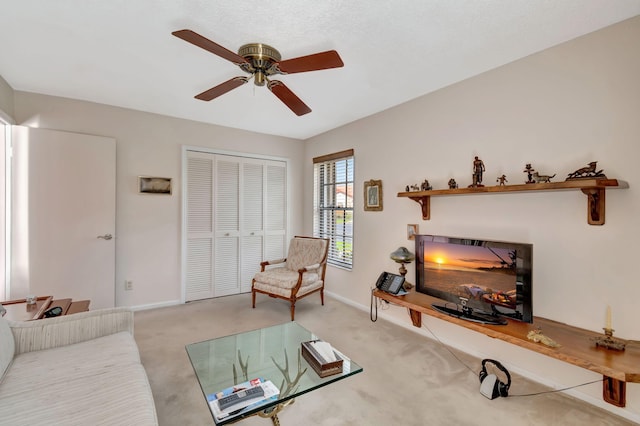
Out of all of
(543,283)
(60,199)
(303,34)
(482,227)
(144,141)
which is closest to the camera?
(303,34)

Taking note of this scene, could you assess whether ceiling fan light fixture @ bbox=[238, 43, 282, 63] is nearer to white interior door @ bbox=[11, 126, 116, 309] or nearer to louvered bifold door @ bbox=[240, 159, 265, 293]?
white interior door @ bbox=[11, 126, 116, 309]

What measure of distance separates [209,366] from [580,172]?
2.65 m

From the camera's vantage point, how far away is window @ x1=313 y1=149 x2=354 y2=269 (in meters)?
4.06

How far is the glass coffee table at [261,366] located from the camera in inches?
58.1

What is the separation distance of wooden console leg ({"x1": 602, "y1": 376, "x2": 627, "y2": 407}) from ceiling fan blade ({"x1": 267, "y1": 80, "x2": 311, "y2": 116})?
8.81ft

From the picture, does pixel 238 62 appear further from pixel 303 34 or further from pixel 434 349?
pixel 434 349

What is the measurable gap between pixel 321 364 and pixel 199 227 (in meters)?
3.00

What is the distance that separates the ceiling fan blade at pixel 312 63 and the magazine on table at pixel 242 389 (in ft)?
6.02

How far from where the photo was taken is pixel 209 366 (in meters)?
1.76

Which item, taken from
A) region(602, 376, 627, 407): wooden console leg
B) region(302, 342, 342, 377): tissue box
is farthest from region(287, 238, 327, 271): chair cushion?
region(602, 376, 627, 407): wooden console leg

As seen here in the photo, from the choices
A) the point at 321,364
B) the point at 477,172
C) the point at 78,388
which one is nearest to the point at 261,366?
the point at 321,364

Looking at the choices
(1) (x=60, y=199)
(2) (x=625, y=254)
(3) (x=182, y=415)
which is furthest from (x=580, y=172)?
(1) (x=60, y=199)

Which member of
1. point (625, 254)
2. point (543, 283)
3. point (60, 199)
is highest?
point (60, 199)

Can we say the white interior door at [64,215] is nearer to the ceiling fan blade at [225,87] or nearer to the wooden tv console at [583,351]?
the ceiling fan blade at [225,87]
